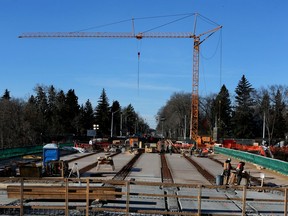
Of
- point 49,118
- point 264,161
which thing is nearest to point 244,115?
point 49,118

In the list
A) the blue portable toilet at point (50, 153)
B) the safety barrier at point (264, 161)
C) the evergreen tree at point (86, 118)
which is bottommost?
the safety barrier at point (264, 161)

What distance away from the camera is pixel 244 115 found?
122125 millimetres

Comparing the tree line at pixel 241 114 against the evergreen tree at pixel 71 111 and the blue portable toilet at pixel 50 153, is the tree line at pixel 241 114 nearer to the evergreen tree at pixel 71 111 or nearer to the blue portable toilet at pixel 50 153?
the evergreen tree at pixel 71 111

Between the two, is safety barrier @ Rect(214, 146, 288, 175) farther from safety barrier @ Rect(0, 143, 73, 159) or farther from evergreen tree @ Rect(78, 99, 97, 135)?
evergreen tree @ Rect(78, 99, 97, 135)

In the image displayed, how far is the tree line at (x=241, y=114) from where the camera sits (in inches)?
4584

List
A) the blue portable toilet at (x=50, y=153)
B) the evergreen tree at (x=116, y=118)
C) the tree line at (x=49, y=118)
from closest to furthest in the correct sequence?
the blue portable toilet at (x=50, y=153) → the tree line at (x=49, y=118) → the evergreen tree at (x=116, y=118)

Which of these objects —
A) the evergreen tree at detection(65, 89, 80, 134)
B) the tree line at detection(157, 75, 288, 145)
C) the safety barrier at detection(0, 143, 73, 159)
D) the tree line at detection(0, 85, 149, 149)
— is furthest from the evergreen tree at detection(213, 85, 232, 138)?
the safety barrier at detection(0, 143, 73, 159)

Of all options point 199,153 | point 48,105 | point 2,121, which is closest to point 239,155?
point 199,153

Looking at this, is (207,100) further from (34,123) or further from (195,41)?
(34,123)

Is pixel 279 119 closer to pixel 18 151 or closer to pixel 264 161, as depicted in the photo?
pixel 264 161


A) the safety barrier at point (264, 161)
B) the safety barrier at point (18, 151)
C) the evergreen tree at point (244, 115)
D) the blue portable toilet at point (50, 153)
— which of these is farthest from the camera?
the evergreen tree at point (244, 115)

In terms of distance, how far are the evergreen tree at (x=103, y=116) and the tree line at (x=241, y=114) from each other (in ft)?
86.7

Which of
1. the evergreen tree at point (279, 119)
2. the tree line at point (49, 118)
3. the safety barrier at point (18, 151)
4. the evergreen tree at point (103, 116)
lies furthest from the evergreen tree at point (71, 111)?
the safety barrier at point (18, 151)

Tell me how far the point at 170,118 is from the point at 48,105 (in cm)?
5068
